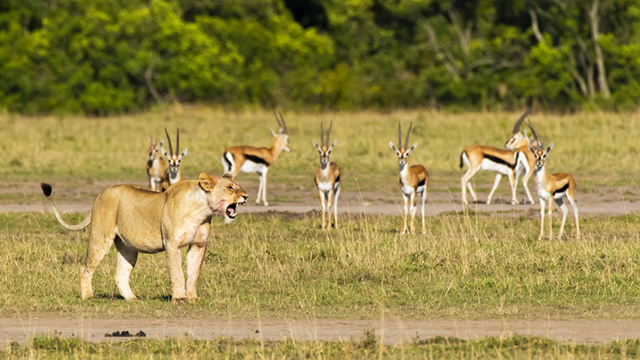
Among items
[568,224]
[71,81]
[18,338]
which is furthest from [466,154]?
[71,81]

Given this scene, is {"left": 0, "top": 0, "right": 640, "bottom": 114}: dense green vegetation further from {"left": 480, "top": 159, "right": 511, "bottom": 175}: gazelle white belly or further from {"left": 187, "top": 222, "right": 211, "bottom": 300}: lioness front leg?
{"left": 187, "top": 222, "right": 211, "bottom": 300}: lioness front leg

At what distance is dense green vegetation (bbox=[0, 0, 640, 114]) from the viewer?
123 feet

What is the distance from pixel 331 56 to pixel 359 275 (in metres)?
36.8

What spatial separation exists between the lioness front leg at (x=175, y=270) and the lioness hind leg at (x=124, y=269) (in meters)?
0.55

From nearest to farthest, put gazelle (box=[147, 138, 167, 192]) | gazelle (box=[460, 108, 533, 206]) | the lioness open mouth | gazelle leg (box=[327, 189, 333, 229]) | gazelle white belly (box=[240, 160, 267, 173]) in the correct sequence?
the lioness open mouth, gazelle leg (box=[327, 189, 333, 229]), gazelle (box=[147, 138, 167, 192]), gazelle (box=[460, 108, 533, 206]), gazelle white belly (box=[240, 160, 267, 173])

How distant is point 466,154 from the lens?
63.6ft

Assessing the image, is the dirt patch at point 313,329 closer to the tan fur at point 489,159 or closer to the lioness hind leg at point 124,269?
the lioness hind leg at point 124,269

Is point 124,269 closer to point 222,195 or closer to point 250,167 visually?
point 222,195

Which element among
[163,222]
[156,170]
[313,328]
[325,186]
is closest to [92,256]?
[163,222]

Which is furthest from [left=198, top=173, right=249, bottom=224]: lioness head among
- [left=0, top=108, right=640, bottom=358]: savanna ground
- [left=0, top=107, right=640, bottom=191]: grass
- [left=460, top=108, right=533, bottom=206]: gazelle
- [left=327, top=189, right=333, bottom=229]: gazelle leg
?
[left=460, top=108, right=533, bottom=206]: gazelle

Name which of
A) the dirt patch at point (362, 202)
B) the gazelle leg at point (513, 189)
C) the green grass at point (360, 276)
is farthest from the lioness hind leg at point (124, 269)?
the gazelle leg at point (513, 189)

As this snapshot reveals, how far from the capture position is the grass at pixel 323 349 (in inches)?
275

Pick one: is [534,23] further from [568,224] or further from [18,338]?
[18,338]

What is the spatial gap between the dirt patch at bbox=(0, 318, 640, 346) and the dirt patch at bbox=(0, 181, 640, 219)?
723cm
